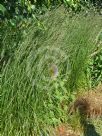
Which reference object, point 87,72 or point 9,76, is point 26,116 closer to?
point 9,76

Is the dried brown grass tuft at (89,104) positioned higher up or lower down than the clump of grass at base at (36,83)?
lower down

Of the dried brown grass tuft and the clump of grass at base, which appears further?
the dried brown grass tuft

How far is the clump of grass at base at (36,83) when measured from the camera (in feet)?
16.8

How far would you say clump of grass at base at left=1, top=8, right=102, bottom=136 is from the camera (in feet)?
16.8

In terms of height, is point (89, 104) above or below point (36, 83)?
below

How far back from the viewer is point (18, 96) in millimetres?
5086

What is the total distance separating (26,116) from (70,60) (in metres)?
1.80

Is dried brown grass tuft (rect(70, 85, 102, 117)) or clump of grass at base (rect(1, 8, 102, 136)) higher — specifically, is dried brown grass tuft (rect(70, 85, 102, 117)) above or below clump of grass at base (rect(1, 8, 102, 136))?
below

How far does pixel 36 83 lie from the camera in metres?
5.17

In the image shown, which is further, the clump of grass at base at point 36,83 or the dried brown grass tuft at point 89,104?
the dried brown grass tuft at point 89,104

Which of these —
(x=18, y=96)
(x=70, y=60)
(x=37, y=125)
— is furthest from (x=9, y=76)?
(x=70, y=60)

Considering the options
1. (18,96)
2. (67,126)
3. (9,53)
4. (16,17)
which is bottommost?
(67,126)

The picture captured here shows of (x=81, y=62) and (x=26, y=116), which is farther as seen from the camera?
(x=81, y=62)

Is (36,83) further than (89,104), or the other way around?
(89,104)
